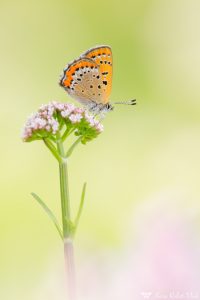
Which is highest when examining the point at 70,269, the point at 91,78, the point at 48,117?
the point at 91,78

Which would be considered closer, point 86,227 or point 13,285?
point 13,285

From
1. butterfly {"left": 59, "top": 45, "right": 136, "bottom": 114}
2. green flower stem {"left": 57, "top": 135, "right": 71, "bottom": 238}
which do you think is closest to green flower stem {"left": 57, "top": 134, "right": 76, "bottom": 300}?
green flower stem {"left": 57, "top": 135, "right": 71, "bottom": 238}

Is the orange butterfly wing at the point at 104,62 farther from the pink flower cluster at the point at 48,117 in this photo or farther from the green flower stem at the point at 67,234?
the green flower stem at the point at 67,234

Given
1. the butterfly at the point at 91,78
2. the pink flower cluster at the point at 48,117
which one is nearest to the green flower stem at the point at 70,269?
the pink flower cluster at the point at 48,117

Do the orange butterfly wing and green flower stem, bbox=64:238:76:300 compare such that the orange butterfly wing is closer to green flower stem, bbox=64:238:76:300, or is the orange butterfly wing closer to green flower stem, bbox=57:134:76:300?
green flower stem, bbox=57:134:76:300

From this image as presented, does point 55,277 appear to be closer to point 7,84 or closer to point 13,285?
point 13,285

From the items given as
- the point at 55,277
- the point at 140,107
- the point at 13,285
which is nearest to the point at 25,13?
the point at 140,107

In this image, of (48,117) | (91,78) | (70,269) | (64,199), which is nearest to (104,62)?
(91,78)

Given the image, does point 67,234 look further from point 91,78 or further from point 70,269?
point 91,78
